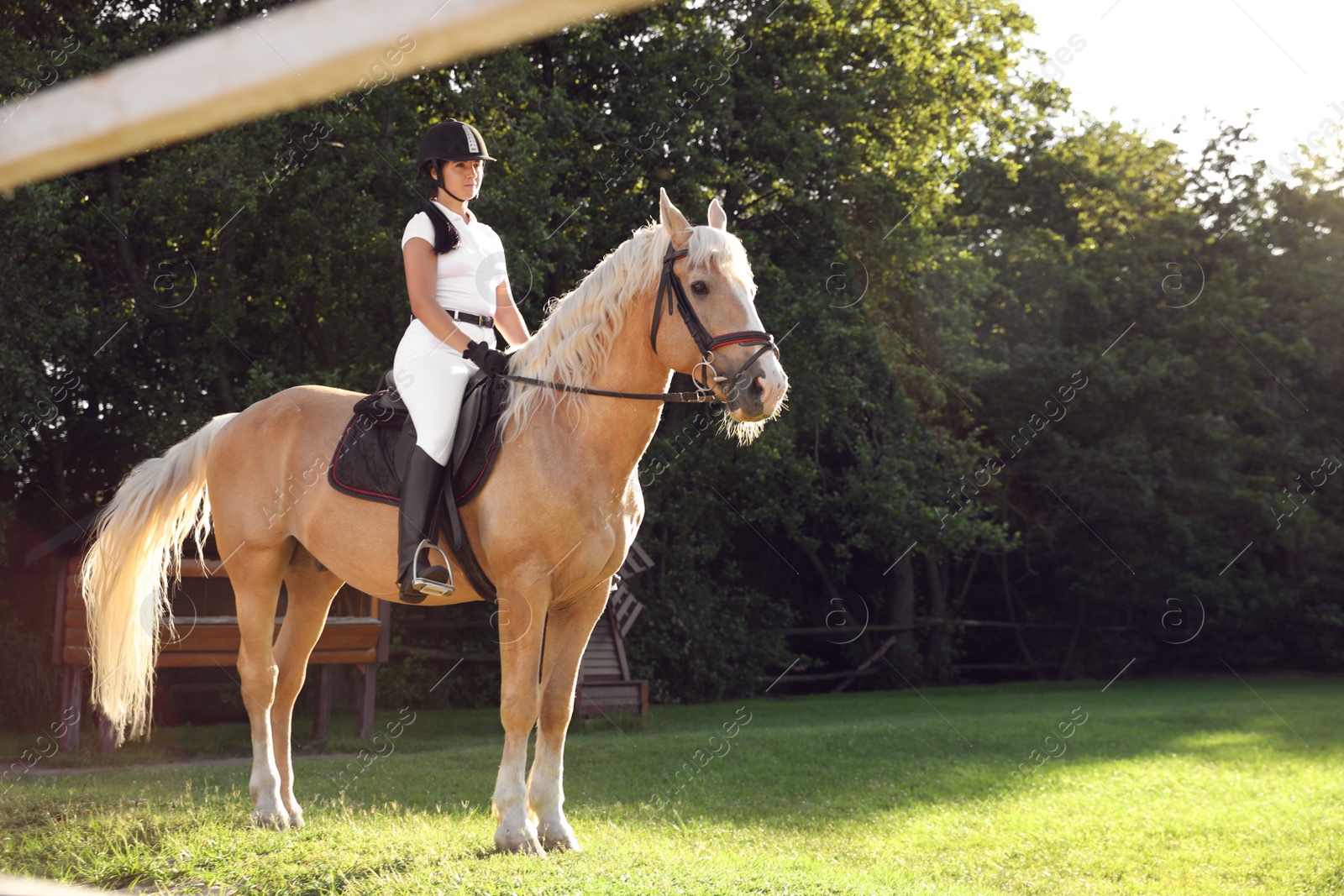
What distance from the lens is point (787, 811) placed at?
8797 millimetres

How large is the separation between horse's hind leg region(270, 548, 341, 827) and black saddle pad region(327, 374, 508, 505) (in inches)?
33.3

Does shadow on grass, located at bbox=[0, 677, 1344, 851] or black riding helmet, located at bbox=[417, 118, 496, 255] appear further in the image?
shadow on grass, located at bbox=[0, 677, 1344, 851]

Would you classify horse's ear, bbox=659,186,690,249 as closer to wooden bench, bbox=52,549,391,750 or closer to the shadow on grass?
the shadow on grass

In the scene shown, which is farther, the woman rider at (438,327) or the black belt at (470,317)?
the black belt at (470,317)

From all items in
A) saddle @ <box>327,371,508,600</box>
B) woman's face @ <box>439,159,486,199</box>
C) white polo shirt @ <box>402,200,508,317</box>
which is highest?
woman's face @ <box>439,159,486,199</box>

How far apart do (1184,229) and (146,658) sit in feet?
71.8

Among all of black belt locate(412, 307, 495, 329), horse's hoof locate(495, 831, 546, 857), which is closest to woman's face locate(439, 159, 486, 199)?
black belt locate(412, 307, 495, 329)

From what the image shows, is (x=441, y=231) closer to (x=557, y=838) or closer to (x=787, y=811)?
(x=557, y=838)

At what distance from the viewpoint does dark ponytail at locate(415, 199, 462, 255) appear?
4914 millimetres

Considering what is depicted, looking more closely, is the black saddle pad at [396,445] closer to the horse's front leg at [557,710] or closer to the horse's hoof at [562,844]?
the horse's front leg at [557,710]

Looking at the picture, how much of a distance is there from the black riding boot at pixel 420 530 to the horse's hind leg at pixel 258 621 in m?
1.26

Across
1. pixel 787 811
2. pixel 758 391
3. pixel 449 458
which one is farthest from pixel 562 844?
pixel 787 811

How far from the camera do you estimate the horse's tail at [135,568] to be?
5.77 meters

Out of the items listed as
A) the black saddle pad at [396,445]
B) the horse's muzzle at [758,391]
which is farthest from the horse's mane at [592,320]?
the horse's muzzle at [758,391]
